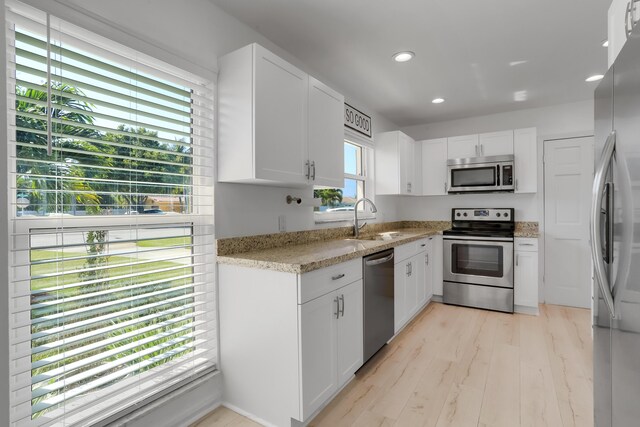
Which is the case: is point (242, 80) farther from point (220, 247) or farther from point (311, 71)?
point (311, 71)

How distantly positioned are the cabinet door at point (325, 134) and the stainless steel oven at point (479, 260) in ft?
6.78

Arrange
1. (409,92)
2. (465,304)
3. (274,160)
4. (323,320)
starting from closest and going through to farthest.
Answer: (323,320), (274,160), (409,92), (465,304)

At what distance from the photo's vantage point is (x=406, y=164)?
13.7 feet

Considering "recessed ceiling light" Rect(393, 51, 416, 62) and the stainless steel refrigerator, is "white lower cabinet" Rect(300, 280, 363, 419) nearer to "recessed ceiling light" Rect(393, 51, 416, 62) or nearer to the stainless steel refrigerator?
the stainless steel refrigerator

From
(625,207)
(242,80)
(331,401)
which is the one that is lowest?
(331,401)

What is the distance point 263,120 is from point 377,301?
60.9 inches

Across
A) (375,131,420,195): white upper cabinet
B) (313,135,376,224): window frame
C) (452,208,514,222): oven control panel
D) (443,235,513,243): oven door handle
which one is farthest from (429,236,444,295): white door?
(313,135,376,224): window frame

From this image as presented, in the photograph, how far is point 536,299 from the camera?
3.57 metres

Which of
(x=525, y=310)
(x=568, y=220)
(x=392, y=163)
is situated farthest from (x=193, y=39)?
(x=568, y=220)

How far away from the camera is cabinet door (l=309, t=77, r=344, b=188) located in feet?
7.59

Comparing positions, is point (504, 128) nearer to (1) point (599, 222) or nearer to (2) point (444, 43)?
(2) point (444, 43)

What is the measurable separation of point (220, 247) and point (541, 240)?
4.00 meters

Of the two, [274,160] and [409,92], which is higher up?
[409,92]

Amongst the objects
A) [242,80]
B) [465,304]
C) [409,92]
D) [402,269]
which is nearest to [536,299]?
[465,304]
